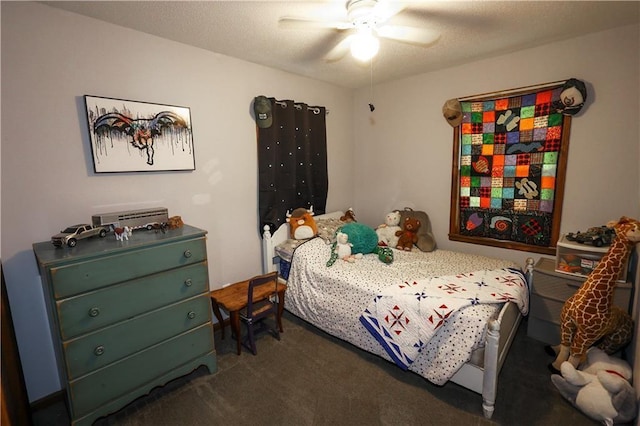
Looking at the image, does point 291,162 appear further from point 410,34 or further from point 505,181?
point 505,181

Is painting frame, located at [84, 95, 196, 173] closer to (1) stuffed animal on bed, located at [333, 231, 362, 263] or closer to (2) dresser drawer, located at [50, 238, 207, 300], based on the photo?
(2) dresser drawer, located at [50, 238, 207, 300]

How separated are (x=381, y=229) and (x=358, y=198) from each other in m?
0.84

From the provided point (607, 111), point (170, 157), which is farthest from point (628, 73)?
point (170, 157)

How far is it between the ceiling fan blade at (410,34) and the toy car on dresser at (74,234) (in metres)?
2.26

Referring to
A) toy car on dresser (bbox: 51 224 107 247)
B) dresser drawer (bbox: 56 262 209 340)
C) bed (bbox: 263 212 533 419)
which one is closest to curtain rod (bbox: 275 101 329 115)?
bed (bbox: 263 212 533 419)

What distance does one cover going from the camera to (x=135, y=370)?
6.06ft

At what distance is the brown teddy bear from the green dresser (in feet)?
6.65

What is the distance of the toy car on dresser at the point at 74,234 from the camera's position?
171 centimetres

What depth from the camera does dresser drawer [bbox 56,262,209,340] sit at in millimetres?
1581

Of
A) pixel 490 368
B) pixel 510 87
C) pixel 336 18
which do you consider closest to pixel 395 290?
pixel 490 368

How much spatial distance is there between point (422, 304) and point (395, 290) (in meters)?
0.24

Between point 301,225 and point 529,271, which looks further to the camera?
point 301,225

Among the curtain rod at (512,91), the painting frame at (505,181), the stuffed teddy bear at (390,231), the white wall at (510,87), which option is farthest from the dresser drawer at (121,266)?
the curtain rod at (512,91)

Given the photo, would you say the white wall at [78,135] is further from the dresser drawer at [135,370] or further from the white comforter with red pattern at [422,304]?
the white comforter with red pattern at [422,304]
